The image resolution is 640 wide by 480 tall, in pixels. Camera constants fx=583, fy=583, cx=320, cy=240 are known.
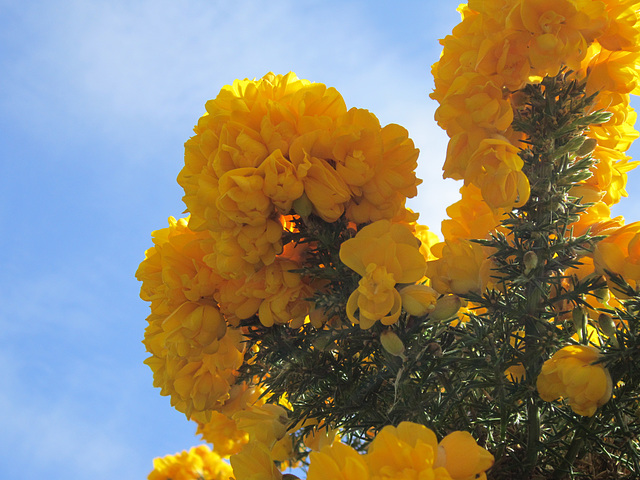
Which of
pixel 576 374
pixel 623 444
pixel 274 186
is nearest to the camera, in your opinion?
pixel 576 374

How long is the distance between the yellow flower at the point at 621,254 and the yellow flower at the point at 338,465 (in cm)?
62

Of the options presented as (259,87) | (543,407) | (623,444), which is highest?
(259,87)

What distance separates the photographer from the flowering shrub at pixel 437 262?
116cm

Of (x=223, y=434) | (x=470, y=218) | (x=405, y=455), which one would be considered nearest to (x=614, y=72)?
(x=470, y=218)

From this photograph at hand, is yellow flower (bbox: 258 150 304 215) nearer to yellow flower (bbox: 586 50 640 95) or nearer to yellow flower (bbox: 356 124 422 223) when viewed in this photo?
yellow flower (bbox: 356 124 422 223)

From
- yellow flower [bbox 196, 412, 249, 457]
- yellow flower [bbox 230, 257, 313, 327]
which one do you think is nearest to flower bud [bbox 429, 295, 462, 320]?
yellow flower [bbox 230, 257, 313, 327]

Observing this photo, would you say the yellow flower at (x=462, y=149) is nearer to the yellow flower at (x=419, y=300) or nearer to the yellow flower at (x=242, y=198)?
the yellow flower at (x=419, y=300)

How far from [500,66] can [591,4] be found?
0.21 meters

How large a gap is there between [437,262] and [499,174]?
0.24 meters

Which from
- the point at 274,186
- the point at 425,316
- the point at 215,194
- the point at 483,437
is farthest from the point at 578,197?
the point at 215,194

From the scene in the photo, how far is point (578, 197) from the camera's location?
53.1 inches

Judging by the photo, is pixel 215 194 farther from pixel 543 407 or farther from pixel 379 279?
pixel 543 407

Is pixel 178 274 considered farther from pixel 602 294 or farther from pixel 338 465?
pixel 602 294

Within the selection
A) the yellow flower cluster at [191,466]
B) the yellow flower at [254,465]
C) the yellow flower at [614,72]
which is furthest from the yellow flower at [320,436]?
the yellow flower cluster at [191,466]
